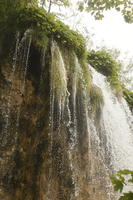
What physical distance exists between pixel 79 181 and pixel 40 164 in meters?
1.07

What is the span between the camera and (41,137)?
401 centimetres

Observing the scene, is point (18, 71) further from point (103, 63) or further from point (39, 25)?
point (103, 63)

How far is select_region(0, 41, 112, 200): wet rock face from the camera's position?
3588 mm

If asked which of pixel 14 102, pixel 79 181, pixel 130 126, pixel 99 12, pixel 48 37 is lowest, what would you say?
pixel 79 181

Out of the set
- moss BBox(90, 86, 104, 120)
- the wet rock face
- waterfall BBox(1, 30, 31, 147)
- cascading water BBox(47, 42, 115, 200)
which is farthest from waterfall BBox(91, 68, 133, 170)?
waterfall BBox(1, 30, 31, 147)

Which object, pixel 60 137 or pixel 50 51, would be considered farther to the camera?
pixel 60 137

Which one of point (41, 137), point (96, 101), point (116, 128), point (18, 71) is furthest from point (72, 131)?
point (18, 71)

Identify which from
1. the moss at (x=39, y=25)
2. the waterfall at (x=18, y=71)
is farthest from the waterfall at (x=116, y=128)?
the waterfall at (x=18, y=71)

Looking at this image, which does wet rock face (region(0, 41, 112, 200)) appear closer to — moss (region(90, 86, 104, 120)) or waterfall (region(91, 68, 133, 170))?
moss (region(90, 86, 104, 120))

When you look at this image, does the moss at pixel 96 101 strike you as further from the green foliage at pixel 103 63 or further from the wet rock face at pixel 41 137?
the green foliage at pixel 103 63

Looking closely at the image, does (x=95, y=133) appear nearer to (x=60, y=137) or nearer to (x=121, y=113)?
(x=60, y=137)

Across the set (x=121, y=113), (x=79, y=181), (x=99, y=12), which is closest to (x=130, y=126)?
(x=121, y=113)

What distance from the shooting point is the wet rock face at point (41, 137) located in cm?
359

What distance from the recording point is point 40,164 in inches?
155
